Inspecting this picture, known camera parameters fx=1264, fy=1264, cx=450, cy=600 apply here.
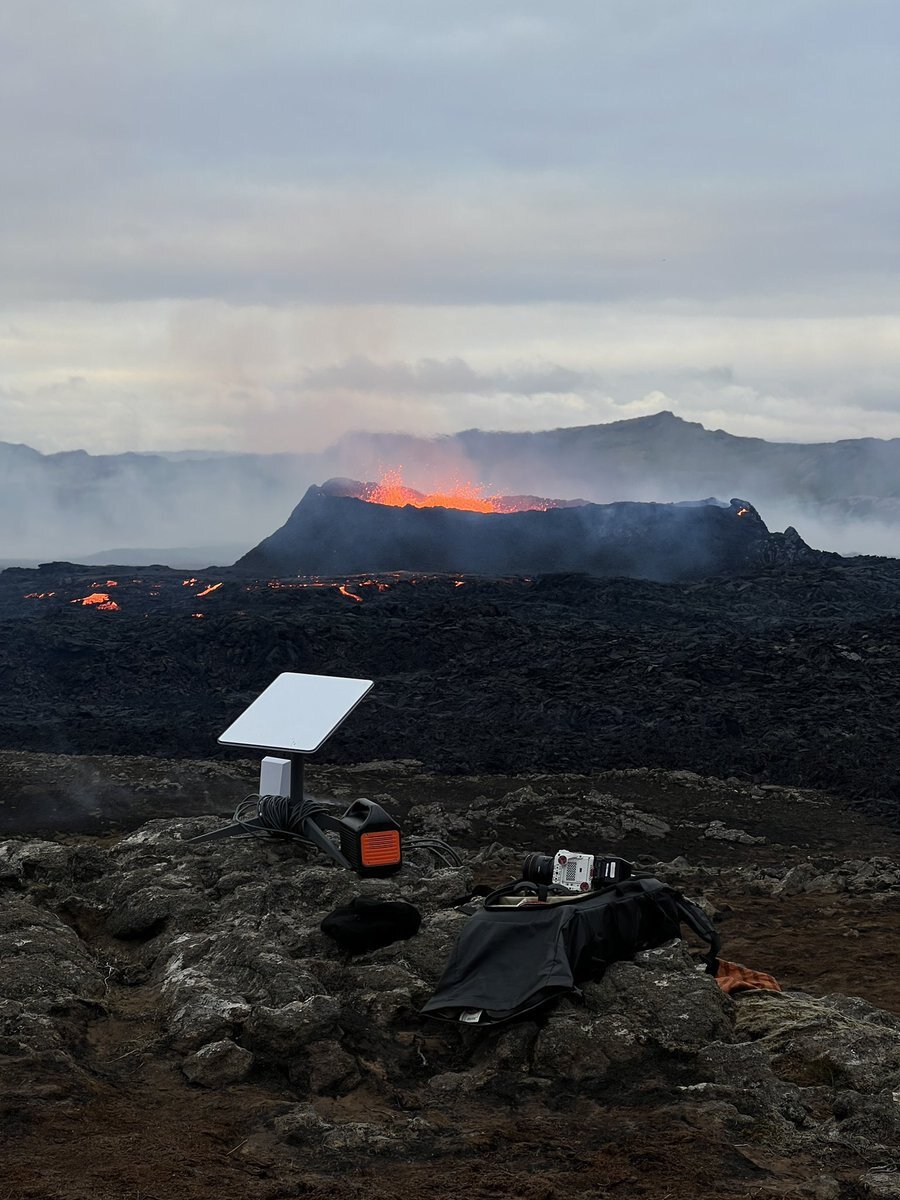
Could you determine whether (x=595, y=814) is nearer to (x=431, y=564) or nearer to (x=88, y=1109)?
(x=88, y=1109)

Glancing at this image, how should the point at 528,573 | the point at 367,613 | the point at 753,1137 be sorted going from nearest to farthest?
the point at 753,1137
the point at 367,613
the point at 528,573

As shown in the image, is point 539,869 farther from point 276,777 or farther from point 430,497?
point 430,497

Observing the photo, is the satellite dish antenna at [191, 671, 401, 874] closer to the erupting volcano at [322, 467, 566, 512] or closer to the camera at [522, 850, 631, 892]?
the camera at [522, 850, 631, 892]

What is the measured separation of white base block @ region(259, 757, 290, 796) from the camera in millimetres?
9352

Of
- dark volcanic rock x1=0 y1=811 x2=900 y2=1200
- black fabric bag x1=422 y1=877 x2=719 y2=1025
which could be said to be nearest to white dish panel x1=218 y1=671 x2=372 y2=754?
dark volcanic rock x1=0 y1=811 x2=900 y2=1200

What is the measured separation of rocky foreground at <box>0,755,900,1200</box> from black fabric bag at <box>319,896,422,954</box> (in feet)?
0.27

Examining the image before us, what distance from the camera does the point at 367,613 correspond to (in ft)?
117

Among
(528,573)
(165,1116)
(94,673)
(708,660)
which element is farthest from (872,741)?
(528,573)

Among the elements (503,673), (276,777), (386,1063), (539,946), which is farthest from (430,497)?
(386,1063)

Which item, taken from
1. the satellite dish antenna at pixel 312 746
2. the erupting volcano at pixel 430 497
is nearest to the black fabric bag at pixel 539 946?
the satellite dish antenna at pixel 312 746

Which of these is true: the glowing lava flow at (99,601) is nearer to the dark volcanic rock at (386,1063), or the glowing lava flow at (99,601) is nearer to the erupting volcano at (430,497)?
the erupting volcano at (430,497)

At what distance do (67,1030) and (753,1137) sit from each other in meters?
3.47

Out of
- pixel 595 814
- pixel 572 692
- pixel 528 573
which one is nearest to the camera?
pixel 595 814

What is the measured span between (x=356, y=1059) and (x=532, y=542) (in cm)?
5078
